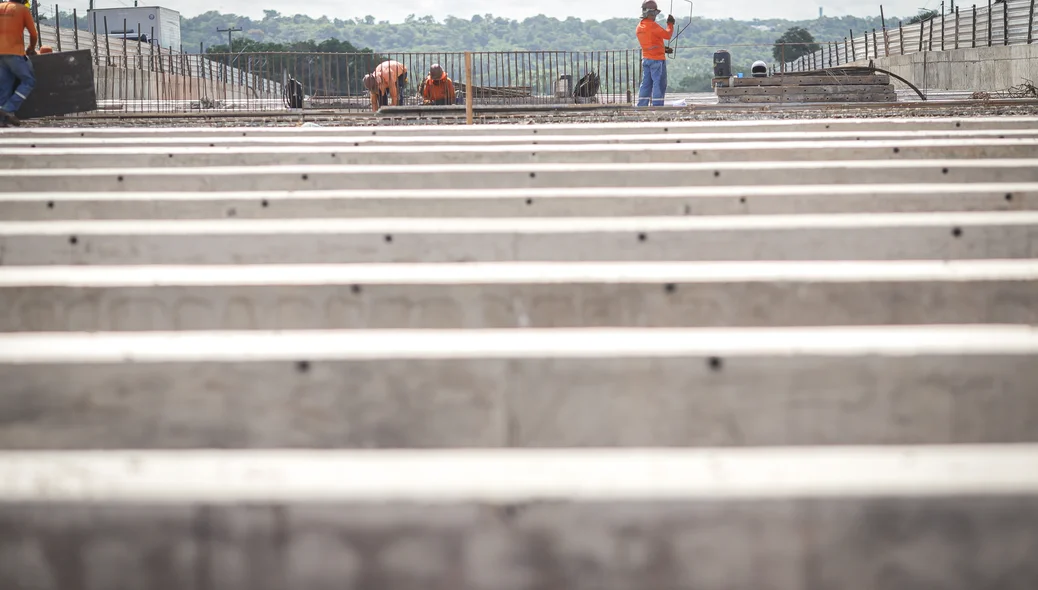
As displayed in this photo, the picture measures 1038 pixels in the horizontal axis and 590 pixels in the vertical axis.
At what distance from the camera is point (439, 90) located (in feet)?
67.9

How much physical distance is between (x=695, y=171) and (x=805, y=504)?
476cm

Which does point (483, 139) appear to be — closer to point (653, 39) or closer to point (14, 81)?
point (14, 81)

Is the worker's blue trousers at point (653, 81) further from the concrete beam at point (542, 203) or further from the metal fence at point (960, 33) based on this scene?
the concrete beam at point (542, 203)

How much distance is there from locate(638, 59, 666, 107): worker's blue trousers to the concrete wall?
62.9 ft

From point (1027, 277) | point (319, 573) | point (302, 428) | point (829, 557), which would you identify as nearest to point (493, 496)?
point (319, 573)

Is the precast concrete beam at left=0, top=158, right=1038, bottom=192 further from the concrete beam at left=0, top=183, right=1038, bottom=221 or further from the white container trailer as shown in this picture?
the white container trailer

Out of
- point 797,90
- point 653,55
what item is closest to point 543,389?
point 653,55

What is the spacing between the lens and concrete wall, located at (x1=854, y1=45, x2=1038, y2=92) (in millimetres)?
31094

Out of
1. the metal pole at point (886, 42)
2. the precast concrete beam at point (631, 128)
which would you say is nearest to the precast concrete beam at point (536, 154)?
the precast concrete beam at point (631, 128)

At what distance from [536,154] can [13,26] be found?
32.5 ft

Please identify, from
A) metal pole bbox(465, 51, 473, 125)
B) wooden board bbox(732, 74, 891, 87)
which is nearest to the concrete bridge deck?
metal pole bbox(465, 51, 473, 125)

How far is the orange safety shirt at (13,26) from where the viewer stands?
13031 millimetres

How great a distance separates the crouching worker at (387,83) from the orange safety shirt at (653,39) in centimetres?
577

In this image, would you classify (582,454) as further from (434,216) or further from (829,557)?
(434,216)
